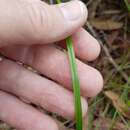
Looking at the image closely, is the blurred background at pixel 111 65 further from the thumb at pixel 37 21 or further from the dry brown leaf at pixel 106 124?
the thumb at pixel 37 21

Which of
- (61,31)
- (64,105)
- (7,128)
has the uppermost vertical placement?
(61,31)

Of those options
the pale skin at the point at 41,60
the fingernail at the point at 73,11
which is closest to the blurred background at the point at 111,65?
the pale skin at the point at 41,60

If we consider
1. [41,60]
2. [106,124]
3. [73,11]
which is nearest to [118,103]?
[106,124]

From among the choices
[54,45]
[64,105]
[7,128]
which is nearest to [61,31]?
[54,45]

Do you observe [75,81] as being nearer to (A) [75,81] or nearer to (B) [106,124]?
→ (A) [75,81]

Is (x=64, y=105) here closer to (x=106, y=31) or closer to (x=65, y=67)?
(x=65, y=67)
